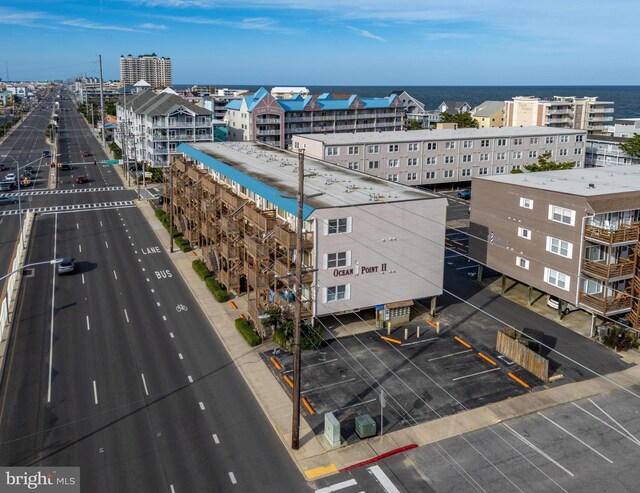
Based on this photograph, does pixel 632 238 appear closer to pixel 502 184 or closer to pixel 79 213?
pixel 502 184

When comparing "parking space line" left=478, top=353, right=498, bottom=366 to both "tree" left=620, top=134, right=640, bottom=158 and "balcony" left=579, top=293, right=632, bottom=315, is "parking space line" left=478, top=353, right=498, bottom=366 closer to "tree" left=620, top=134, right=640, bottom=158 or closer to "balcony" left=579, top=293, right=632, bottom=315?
"balcony" left=579, top=293, right=632, bottom=315

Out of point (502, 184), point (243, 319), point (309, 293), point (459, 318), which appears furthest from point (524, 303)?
point (243, 319)

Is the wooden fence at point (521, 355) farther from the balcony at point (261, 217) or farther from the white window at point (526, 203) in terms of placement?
the balcony at point (261, 217)

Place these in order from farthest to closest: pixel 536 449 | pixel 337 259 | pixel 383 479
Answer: pixel 337 259
pixel 536 449
pixel 383 479

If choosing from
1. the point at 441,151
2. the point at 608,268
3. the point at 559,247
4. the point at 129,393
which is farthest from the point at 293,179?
the point at 441,151

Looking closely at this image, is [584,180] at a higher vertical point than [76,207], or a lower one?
higher

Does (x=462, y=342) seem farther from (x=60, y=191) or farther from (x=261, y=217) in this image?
(x=60, y=191)

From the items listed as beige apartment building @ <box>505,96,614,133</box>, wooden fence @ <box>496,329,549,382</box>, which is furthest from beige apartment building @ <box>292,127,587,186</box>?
wooden fence @ <box>496,329,549,382</box>
